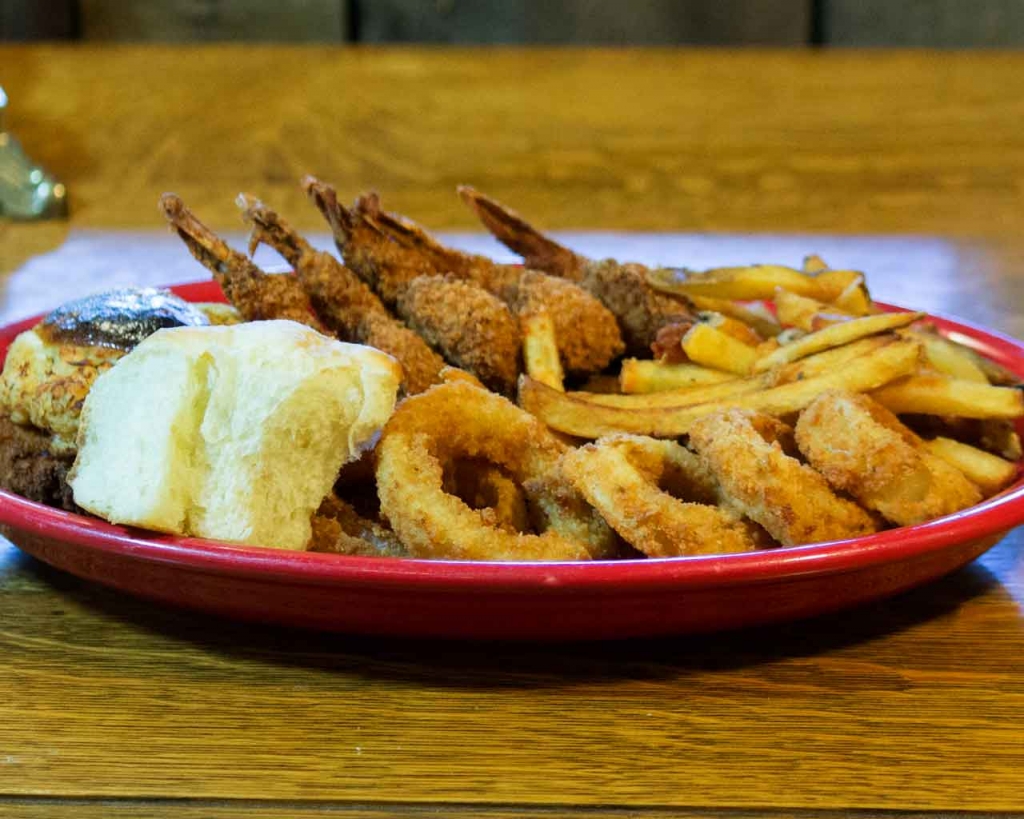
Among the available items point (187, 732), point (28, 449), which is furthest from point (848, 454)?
point (28, 449)

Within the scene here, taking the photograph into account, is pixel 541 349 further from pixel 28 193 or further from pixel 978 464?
pixel 28 193

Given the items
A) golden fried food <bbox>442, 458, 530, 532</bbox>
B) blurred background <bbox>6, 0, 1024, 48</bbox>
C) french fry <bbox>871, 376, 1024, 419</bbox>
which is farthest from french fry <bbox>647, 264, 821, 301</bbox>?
blurred background <bbox>6, 0, 1024, 48</bbox>

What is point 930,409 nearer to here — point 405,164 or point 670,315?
point 670,315

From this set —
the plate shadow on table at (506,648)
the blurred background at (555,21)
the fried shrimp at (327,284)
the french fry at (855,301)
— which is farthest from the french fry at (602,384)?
the blurred background at (555,21)

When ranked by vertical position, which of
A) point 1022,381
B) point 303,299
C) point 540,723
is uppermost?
point 303,299

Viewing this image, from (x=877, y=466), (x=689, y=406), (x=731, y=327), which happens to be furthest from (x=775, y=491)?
(x=731, y=327)

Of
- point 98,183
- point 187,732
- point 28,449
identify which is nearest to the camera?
point 187,732
